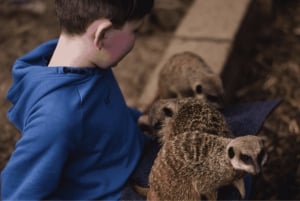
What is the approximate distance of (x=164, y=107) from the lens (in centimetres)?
206

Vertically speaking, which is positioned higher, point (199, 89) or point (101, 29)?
point (101, 29)

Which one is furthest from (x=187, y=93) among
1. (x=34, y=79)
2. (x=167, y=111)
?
(x=34, y=79)

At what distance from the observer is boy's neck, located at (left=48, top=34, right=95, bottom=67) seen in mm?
1551

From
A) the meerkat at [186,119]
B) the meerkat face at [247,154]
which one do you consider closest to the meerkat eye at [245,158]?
the meerkat face at [247,154]

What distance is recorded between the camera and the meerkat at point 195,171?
1600mm

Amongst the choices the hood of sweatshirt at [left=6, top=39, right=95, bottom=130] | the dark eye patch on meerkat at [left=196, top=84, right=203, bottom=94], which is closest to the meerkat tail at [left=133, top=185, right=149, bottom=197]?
the hood of sweatshirt at [left=6, top=39, right=95, bottom=130]

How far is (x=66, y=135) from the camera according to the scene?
1504 millimetres

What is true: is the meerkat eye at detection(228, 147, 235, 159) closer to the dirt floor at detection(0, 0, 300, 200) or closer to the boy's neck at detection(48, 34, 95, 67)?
the boy's neck at detection(48, 34, 95, 67)

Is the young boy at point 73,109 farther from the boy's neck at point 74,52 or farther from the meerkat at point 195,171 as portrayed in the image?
the meerkat at point 195,171

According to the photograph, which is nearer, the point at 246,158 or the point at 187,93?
the point at 246,158

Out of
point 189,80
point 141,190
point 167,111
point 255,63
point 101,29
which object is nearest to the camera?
point 101,29

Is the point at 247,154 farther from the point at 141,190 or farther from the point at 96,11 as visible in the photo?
the point at 96,11

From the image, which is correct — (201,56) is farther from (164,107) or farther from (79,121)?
(79,121)

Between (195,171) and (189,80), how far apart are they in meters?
0.88
